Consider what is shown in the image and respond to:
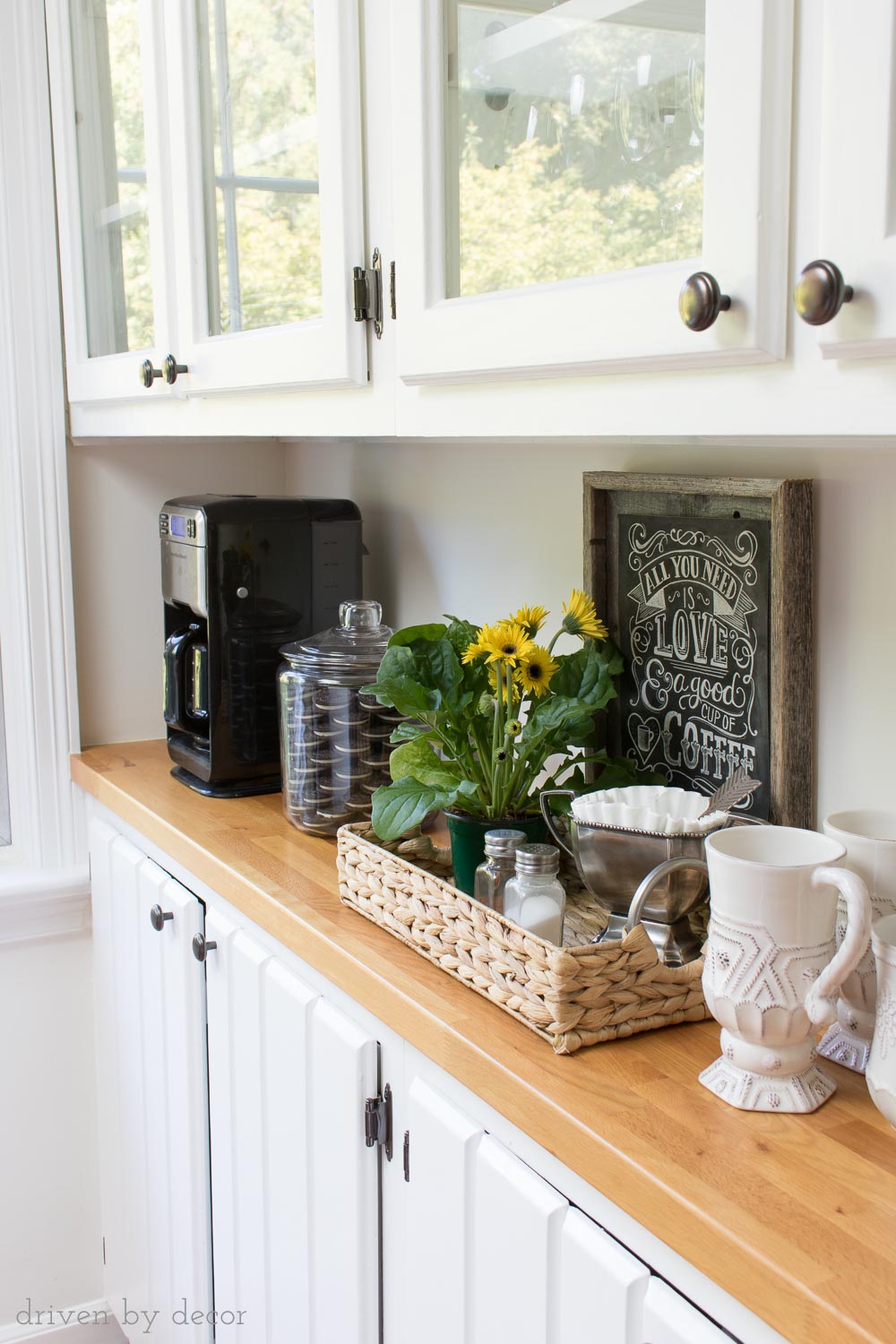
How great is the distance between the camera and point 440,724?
1.32 metres

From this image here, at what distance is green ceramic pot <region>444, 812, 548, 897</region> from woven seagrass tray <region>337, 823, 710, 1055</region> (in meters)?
0.09

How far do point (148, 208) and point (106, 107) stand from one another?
281mm

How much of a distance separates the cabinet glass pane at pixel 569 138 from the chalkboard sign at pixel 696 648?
38 cm

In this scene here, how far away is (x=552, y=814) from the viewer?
1.29 meters

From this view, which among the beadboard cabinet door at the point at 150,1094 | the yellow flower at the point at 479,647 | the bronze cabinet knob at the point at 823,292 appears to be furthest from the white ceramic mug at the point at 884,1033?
the beadboard cabinet door at the point at 150,1094

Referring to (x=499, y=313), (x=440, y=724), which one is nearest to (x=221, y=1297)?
(x=440, y=724)

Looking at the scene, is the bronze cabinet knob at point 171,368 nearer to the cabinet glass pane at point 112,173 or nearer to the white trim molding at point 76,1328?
the cabinet glass pane at point 112,173

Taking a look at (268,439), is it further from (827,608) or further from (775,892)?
(775,892)

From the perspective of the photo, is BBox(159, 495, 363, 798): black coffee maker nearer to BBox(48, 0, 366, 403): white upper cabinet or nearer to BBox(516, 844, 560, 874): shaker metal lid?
BBox(48, 0, 366, 403): white upper cabinet

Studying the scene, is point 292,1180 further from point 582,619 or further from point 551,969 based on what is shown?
point 582,619

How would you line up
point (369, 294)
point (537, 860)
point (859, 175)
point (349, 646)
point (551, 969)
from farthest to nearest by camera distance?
point (349, 646), point (369, 294), point (537, 860), point (551, 969), point (859, 175)

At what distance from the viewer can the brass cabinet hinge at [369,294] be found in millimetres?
1202

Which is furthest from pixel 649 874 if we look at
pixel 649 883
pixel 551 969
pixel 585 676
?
pixel 585 676

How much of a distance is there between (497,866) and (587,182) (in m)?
0.58
